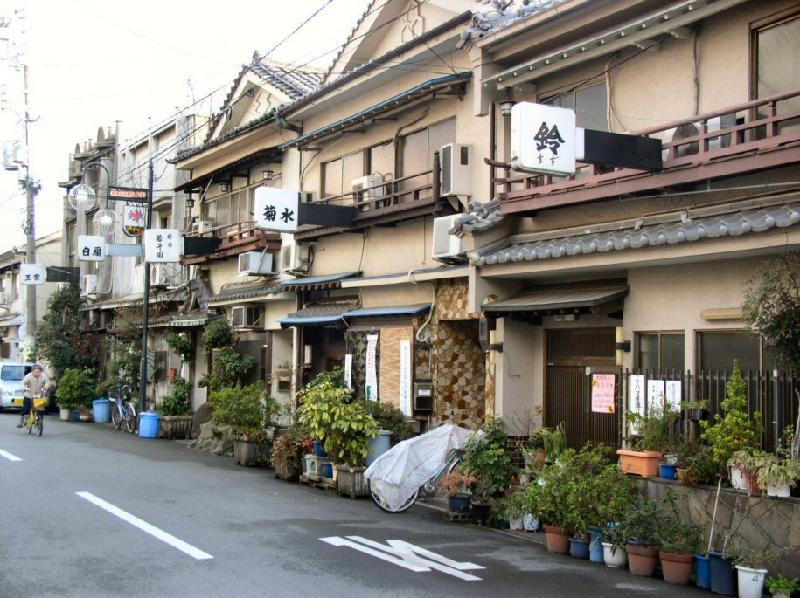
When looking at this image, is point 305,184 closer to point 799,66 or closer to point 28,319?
point 799,66

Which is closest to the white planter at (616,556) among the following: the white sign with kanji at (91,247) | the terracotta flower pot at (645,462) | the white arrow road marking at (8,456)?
the terracotta flower pot at (645,462)

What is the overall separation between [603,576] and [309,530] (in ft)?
14.3

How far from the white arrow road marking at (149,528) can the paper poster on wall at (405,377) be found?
6.49 meters

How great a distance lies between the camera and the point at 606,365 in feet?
49.3

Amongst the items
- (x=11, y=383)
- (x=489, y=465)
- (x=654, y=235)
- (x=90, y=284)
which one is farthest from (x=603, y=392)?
(x=11, y=383)

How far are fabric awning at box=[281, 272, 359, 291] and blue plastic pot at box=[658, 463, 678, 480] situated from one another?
11.1 metres

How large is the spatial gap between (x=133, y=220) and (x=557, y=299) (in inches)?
855

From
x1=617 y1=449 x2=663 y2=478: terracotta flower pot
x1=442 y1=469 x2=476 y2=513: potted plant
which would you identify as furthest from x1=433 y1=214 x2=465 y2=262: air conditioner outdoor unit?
x1=617 y1=449 x2=663 y2=478: terracotta flower pot

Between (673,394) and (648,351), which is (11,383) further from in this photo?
(673,394)

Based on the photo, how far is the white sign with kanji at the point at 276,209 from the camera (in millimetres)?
20172

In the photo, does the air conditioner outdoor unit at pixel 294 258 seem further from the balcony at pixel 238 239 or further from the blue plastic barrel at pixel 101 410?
the blue plastic barrel at pixel 101 410

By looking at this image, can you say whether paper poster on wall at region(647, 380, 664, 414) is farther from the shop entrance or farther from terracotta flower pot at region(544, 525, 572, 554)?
terracotta flower pot at region(544, 525, 572, 554)

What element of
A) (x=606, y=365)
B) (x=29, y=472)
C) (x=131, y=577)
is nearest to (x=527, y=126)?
(x=606, y=365)

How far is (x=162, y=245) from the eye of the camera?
28.3 metres
